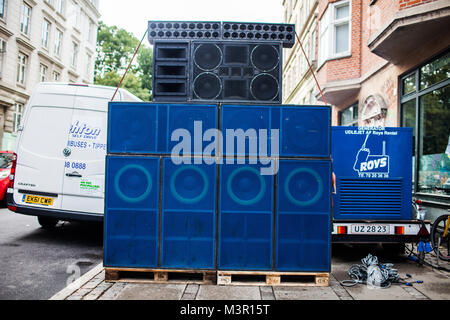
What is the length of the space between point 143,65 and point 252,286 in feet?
141

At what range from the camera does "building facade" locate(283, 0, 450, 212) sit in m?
7.58

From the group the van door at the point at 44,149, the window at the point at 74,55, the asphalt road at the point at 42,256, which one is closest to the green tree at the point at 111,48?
the window at the point at 74,55

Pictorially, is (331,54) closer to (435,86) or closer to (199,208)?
(435,86)

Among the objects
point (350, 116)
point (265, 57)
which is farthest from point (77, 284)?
point (350, 116)

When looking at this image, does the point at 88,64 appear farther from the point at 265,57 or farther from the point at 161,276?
the point at 161,276

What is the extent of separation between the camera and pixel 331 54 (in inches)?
540

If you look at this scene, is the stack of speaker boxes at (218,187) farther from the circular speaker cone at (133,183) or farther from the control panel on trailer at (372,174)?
the control panel on trailer at (372,174)

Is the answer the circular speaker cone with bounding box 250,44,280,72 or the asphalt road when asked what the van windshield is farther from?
the circular speaker cone with bounding box 250,44,280,72

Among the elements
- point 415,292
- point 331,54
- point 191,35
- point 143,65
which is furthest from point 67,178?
point 143,65

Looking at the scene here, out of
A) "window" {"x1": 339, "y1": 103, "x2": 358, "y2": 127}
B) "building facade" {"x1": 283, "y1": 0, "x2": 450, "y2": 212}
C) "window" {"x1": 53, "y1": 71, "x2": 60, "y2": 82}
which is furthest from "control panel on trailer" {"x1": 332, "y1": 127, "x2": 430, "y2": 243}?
"window" {"x1": 53, "y1": 71, "x2": 60, "y2": 82}

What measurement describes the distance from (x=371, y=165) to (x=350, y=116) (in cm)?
871

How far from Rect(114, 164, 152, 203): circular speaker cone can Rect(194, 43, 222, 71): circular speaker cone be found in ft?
5.60
